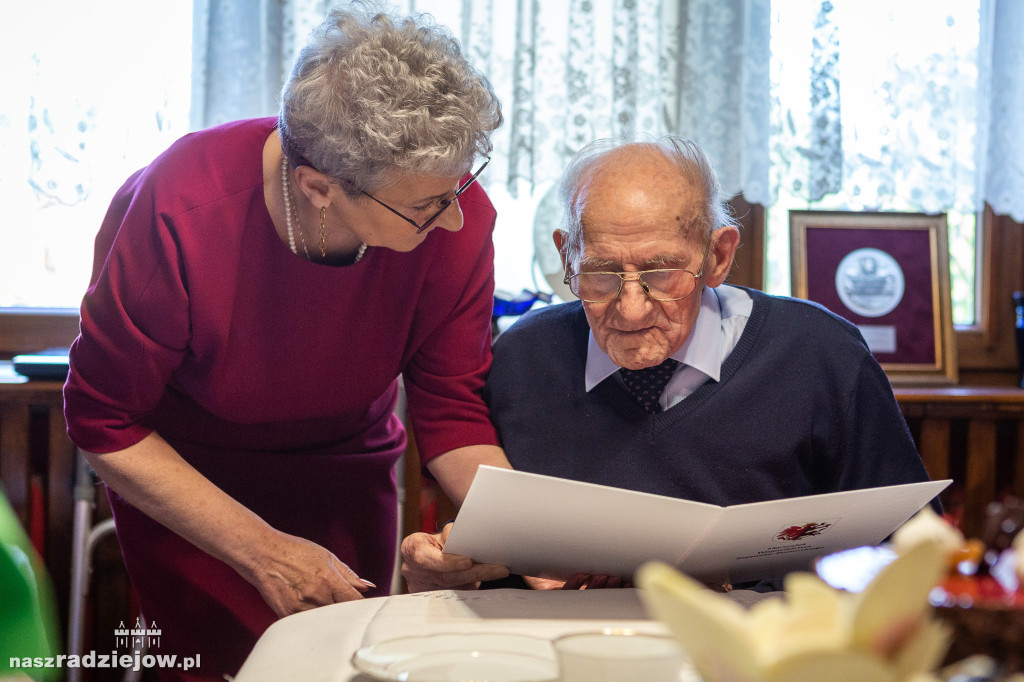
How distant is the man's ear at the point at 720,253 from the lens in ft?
4.60

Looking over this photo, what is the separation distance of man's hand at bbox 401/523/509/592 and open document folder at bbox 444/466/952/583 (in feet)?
0.22

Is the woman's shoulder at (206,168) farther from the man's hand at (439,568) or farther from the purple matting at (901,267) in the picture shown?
the purple matting at (901,267)

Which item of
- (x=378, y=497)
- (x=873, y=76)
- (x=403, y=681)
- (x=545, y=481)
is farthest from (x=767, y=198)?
(x=403, y=681)

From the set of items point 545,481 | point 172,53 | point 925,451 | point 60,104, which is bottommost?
point 925,451

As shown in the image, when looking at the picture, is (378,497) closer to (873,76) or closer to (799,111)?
(799,111)

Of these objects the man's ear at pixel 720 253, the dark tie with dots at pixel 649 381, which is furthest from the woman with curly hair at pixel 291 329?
the man's ear at pixel 720 253

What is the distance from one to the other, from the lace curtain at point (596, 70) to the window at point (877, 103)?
10 centimetres

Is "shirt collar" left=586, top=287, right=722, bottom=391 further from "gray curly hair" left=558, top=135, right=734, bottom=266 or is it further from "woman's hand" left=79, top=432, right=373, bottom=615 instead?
"woman's hand" left=79, top=432, right=373, bottom=615

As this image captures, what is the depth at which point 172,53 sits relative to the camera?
8.34 ft

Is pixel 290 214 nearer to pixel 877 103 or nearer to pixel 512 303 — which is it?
pixel 512 303

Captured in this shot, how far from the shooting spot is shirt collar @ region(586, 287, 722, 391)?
4.60 feet

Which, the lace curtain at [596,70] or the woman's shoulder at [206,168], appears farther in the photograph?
the lace curtain at [596,70]

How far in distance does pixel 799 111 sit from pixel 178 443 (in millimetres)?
1873

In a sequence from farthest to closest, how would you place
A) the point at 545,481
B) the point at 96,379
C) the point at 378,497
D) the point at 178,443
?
the point at 378,497 < the point at 178,443 < the point at 96,379 < the point at 545,481
